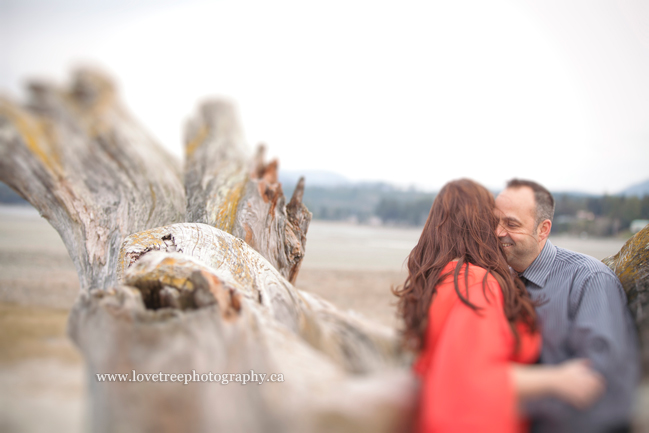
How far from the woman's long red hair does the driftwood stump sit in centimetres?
21

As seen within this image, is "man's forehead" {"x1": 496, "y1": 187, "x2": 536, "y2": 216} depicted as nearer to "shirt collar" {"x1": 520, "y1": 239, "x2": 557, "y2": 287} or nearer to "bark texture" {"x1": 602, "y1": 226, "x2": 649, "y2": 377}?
"shirt collar" {"x1": 520, "y1": 239, "x2": 557, "y2": 287}

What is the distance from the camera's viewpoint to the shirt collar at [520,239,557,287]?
2.16 metres

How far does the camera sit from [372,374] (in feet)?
4.61

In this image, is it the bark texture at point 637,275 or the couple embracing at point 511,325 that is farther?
the bark texture at point 637,275

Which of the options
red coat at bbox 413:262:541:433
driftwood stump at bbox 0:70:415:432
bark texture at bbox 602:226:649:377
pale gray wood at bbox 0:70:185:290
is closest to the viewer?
red coat at bbox 413:262:541:433

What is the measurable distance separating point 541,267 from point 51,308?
977 cm

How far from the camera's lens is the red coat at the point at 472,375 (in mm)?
1147

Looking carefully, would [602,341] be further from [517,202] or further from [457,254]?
[517,202]

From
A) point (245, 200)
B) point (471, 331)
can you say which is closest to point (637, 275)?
point (471, 331)

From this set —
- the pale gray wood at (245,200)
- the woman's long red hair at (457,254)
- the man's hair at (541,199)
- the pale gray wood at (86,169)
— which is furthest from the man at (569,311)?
the pale gray wood at (86,169)

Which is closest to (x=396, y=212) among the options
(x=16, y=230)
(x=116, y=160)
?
(x=16, y=230)

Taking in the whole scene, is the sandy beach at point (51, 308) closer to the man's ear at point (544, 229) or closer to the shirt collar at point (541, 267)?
the shirt collar at point (541, 267)

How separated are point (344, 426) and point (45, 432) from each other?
4.02m

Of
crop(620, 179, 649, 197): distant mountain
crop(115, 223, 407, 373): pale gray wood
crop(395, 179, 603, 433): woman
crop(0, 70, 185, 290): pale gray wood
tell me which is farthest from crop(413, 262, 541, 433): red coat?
crop(620, 179, 649, 197): distant mountain
